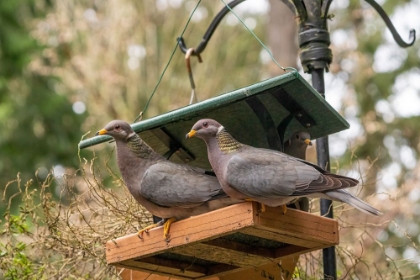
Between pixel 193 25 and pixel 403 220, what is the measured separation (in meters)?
4.47

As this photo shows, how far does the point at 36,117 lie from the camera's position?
993 centimetres

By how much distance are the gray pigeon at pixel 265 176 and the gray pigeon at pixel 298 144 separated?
0.41m

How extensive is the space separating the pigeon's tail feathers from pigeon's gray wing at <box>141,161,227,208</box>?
1.35ft

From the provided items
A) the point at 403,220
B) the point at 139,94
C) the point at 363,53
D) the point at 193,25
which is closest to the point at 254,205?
the point at 403,220

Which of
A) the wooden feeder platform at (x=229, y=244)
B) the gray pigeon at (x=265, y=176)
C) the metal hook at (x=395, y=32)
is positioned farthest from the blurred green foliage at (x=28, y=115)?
the gray pigeon at (x=265, y=176)

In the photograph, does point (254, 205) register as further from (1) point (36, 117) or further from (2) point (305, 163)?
(1) point (36, 117)

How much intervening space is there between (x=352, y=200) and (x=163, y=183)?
73cm

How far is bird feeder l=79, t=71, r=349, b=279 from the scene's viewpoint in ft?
9.59

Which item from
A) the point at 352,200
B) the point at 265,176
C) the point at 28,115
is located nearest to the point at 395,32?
the point at 352,200

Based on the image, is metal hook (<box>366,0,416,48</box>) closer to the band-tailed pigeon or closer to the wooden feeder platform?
the band-tailed pigeon

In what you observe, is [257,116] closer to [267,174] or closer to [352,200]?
[267,174]

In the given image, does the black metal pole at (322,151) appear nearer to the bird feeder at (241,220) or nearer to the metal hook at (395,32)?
the bird feeder at (241,220)

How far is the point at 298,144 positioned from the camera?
11.2 feet

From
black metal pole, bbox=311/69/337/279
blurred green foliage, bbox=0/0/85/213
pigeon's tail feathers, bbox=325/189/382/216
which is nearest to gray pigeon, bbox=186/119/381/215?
pigeon's tail feathers, bbox=325/189/382/216
